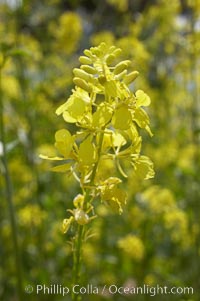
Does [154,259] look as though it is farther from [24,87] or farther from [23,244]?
[24,87]

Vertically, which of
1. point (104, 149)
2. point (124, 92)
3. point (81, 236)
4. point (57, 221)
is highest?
point (124, 92)

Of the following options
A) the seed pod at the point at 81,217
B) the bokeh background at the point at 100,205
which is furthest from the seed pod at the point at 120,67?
the bokeh background at the point at 100,205

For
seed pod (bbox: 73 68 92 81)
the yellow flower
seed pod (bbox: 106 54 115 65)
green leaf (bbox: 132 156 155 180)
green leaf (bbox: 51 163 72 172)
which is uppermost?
seed pod (bbox: 106 54 115 65)

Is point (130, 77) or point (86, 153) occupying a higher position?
point (130, 77)

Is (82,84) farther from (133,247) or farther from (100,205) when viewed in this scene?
(100,205)

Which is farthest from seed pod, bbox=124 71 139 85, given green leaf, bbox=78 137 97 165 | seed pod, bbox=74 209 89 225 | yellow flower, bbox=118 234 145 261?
yellow flower, bbox=118 234 145 261

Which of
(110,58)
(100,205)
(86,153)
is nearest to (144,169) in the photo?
(86,153)

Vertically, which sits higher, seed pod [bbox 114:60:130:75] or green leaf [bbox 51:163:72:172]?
seed pod [bbox 114:60:130:75]

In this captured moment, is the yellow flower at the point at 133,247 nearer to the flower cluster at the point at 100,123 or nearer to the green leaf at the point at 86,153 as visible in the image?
the flower cluster at the point at 100,123

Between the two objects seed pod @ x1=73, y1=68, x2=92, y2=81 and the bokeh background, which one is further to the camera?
the bokeh background

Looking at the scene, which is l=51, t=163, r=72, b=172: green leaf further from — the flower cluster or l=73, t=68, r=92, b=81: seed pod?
l=73, t=68, r=92, b=81: seed pod

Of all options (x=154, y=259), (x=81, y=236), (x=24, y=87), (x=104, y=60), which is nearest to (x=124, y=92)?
(x=104, y=60)
